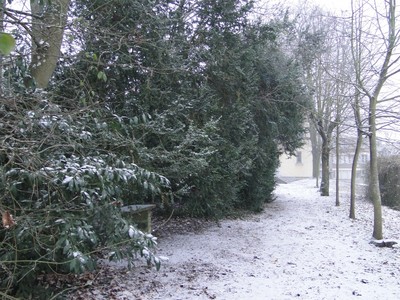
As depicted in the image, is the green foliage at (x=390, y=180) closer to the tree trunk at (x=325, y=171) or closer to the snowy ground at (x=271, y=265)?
the tree trunk at (x=325, y=171)

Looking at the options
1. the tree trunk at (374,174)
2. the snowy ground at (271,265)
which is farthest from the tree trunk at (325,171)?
the tree trunk at (374,174)

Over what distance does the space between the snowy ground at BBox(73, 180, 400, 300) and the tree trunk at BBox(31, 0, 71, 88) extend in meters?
2.96

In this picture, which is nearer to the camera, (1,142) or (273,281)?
(1,142)

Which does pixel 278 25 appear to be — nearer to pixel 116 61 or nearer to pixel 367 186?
pixel 116 61

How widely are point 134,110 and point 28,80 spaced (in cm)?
232

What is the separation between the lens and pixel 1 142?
2932mm

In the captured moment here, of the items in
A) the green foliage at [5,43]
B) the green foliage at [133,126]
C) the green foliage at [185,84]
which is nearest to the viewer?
the green foliage at [5,43]

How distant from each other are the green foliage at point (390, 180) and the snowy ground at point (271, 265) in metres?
4.32

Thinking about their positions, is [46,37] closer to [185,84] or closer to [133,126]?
[133,126]

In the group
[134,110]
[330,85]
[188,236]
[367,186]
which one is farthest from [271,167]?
[134,110]

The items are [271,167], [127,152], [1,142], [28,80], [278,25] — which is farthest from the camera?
[271,167]

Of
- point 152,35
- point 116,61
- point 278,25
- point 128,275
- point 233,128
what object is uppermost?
point 278,25

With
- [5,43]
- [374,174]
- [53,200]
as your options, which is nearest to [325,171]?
[374,174]

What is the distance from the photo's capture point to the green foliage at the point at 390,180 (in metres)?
14.1
